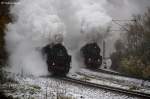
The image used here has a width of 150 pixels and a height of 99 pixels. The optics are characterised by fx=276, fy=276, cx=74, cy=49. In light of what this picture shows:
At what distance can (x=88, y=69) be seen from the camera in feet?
52.3

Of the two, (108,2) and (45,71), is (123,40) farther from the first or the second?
(45,71)

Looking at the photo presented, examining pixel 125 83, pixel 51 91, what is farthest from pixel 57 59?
pixel 51 91

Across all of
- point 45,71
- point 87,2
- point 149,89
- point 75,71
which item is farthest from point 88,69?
point 149,89

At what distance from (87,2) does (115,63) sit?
4.59 m

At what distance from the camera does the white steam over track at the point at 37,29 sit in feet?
43.9

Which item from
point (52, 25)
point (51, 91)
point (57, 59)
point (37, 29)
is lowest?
point (51, 91)

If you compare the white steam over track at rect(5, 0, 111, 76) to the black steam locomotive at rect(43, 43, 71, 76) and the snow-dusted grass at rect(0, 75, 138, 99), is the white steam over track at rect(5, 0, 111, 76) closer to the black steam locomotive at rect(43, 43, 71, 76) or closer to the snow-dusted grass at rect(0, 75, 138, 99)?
the black steam locomotive at rect(43, 43, 71, 76)

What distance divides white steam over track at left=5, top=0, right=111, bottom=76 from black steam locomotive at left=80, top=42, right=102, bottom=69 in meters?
0.57

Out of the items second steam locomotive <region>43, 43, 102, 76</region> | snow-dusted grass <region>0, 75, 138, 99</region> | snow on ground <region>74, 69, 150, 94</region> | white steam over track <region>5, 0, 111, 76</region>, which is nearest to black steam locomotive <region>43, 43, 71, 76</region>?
second steam locomotive <region>43, 43, 102, 76</region>

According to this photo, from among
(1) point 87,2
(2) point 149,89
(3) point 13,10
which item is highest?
(1) point 87,2

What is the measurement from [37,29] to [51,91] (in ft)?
16.6

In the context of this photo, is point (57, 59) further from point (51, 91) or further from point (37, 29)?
point (51, 91)

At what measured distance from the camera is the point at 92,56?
17.1m

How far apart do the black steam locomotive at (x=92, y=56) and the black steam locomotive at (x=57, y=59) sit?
132 inches
